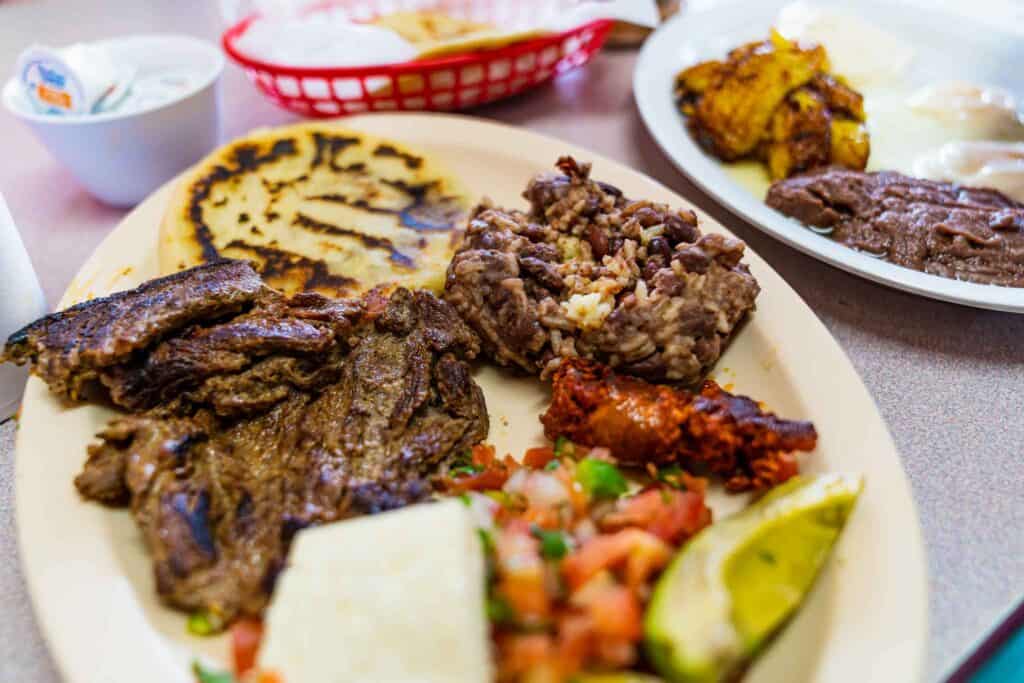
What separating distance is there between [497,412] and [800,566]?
3.26ft

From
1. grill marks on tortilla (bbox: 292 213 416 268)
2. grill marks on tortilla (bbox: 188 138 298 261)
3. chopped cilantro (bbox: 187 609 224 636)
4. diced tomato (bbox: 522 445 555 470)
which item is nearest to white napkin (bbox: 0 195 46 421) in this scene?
grill marks on tortilla (bbox: 188 138 298 261)

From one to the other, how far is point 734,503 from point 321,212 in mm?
1858

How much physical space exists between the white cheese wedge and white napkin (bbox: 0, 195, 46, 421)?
4.41 feet

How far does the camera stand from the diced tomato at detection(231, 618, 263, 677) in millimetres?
1571

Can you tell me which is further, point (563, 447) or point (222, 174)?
point (222, 174)

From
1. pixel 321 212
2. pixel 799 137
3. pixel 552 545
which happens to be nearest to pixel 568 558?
pixel 552 545

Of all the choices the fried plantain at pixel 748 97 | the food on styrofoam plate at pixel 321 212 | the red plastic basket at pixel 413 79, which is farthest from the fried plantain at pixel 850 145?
the food on styrofoam plate at pixel 321 212

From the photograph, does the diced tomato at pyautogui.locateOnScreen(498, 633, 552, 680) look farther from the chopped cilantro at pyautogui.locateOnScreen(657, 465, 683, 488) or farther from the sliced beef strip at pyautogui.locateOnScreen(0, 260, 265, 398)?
the sliced beef strip at pyautogui.locateOnScreen(0, 260, 265, 398)

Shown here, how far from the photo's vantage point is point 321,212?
2.90m

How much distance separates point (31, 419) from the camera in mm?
2008

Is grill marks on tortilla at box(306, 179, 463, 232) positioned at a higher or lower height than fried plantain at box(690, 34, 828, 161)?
lower

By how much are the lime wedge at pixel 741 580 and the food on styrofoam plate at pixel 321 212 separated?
138cm

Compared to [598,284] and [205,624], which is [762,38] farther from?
[205,624]

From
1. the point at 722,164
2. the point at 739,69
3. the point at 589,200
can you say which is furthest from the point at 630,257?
the point at 739,69
